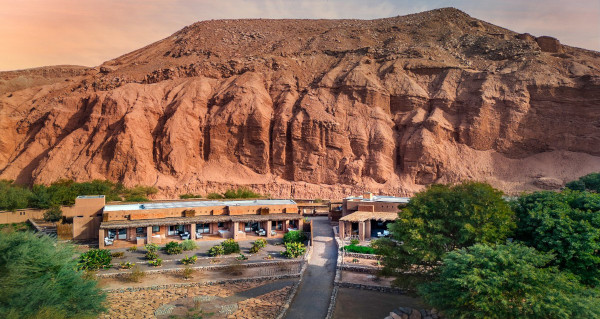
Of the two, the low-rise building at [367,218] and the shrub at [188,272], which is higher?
the low-rise building at [367,218]

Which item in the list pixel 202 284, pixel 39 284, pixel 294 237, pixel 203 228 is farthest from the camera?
pixel 203 228

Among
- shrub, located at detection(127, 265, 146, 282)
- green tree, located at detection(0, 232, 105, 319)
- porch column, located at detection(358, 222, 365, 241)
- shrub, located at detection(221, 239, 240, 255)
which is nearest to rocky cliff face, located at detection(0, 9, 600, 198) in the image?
porch column, located at detection(358, 222, 365, 241)

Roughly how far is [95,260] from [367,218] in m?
16.6

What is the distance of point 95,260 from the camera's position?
→ 752 inches

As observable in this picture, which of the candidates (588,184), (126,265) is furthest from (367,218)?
(588,184)

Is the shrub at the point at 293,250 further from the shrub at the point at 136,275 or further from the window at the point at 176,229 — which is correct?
the window at the point at 176,229

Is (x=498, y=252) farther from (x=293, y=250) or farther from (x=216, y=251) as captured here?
(x=216, y=251)

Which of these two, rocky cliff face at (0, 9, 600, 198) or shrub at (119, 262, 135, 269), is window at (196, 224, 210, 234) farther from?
rocky cliff face at (0, 9, 600, 198)

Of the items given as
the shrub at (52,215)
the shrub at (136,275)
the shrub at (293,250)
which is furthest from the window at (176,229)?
the shrub at (52,215)

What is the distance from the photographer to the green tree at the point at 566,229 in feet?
43.7

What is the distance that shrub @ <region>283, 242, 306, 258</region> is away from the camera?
2186 cm

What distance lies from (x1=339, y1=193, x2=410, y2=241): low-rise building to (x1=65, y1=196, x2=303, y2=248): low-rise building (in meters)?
3.84

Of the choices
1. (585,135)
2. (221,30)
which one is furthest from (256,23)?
(585,135)

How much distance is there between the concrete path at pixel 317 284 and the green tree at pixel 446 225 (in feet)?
10.8
